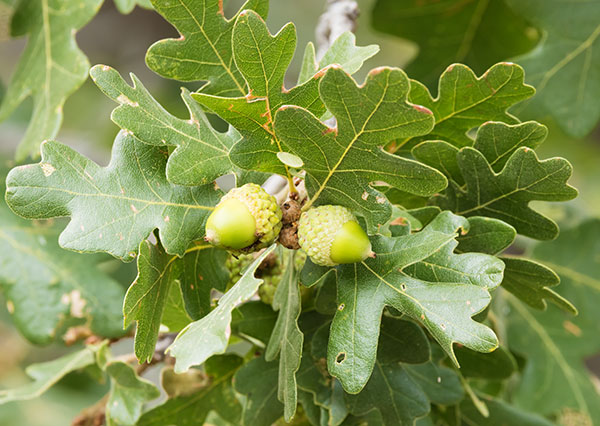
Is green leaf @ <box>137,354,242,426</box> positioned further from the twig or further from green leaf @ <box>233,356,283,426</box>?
the twig

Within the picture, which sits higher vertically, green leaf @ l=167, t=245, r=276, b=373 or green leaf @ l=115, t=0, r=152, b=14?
green leaf @ l=115, t=0, r=152, b=14

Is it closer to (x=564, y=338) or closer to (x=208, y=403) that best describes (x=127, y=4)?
(x=208, y=403)

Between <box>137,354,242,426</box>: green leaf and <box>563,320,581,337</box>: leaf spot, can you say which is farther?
<box>563,320,581,337</box>: leaf spot

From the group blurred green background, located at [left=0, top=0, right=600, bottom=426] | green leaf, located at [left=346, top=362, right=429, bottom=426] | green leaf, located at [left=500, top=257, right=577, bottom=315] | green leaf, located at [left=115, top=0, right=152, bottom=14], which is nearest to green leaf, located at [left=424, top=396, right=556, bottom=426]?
green leaf, located at [left=346, top=362, right=429, bottom=426]

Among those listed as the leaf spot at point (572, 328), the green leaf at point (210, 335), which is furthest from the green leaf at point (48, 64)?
the leaf spot at point (572, 328)

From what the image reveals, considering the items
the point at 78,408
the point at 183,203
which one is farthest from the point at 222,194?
the point at 78,408

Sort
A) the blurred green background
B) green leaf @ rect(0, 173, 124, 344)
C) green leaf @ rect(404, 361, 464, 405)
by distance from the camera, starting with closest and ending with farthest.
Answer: green leaf @ rect(404, 361, 464, 405)
green leaf @ rect(0, 173, 124, 344)
the blurred green background

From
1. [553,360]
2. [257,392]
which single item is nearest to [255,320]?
[257,392]

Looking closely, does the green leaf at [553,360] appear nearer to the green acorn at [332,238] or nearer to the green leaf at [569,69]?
the green leaf at [569,69]
